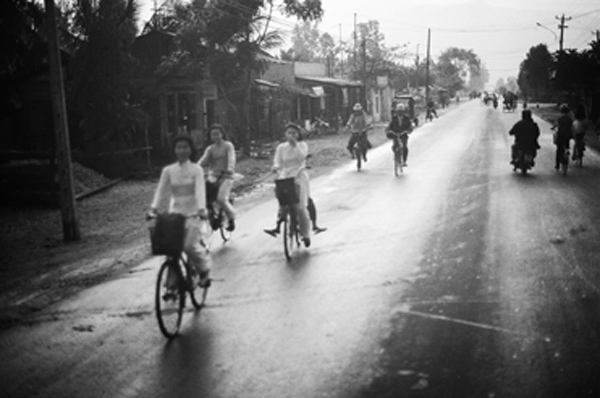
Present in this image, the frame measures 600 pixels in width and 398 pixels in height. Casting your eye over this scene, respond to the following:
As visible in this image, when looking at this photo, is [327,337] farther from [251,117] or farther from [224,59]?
[251,117]

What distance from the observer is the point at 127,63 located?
74.5 feet

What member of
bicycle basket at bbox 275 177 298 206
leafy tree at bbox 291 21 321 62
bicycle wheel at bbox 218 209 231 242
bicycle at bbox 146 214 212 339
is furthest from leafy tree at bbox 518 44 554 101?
bicycle at bbox 146 214 212 339

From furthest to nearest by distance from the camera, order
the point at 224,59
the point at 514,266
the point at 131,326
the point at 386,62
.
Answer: the point at 386,62 → the point at 224,59 → the point at 514,266 → the point at 131,326

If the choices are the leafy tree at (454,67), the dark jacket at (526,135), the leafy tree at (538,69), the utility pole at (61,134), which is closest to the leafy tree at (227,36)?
the dark jacket at (526,135)

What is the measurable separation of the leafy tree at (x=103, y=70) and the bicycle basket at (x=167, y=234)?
17032mm

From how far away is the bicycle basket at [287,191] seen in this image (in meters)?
9.38

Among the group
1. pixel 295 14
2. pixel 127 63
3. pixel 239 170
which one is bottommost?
pixel 239 170

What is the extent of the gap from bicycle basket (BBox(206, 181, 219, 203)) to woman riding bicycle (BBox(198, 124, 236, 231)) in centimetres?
7

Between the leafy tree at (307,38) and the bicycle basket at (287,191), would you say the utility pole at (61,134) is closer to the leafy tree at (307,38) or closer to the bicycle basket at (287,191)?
the bicycle basket at (287,191)

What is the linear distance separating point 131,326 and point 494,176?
515 inches

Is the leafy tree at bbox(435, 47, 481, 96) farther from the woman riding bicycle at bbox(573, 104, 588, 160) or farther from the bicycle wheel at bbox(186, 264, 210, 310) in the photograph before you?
the bicycle wheel at bbox(186, 264, 210, 310)

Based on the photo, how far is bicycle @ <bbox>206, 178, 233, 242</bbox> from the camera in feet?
32.9

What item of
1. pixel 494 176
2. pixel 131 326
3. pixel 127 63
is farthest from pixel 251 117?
pixel 131 326

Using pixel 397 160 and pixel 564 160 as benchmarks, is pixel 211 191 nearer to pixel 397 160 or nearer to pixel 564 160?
pixel 397 160
